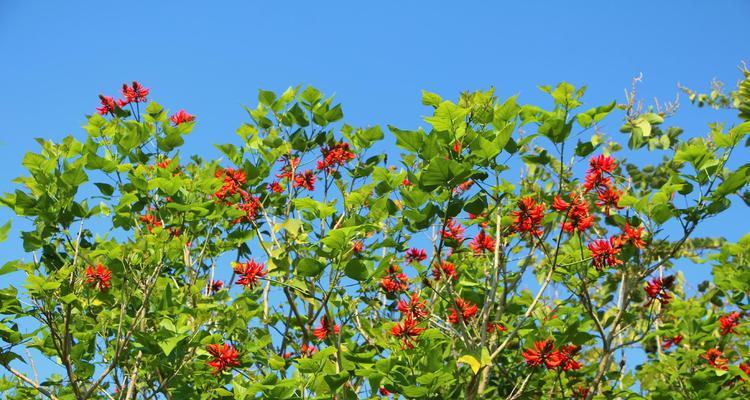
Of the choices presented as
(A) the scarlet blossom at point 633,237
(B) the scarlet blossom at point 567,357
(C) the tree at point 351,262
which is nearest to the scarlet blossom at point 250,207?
(C) the tree at point 351,262

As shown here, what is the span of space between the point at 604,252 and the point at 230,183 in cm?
274

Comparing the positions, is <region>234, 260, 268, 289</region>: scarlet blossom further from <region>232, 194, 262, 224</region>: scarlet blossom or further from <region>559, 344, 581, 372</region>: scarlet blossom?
<region>559, 344, 581, 372</region>: scarlet blossom

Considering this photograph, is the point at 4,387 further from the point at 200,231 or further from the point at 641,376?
the point at 641,376

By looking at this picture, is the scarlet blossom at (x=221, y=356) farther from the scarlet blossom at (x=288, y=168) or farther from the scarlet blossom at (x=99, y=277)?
the scarlet blossom at (x=288, y=168)

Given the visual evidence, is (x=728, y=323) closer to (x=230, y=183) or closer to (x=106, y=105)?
(x=230, y=183)

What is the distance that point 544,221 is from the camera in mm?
4543

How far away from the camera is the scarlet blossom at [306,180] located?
604 cm

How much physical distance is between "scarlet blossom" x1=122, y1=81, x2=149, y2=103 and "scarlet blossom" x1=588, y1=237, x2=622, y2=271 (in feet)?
12.5

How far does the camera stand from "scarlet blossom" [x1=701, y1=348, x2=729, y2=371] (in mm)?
5395

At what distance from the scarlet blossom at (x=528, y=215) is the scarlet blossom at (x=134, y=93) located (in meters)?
3.34

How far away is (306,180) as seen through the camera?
6.07 metres

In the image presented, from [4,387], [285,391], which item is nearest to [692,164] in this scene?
[285,391]

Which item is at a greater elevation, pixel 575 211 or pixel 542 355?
pixel 575 211

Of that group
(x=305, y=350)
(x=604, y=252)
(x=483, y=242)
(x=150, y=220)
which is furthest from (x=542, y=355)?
(x=150, y=220)
